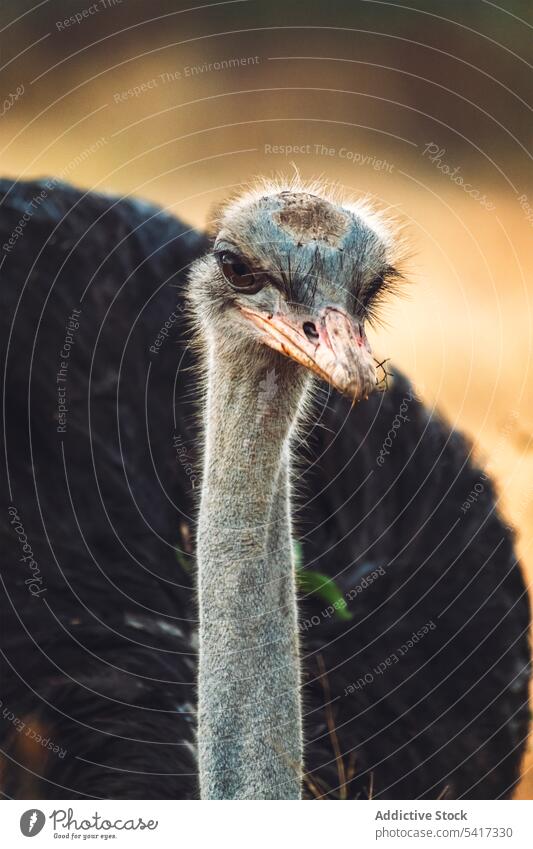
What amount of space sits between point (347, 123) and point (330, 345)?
1.23 meters

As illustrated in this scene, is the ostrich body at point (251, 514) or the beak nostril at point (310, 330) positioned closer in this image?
the beak nostril at point (310, 330)

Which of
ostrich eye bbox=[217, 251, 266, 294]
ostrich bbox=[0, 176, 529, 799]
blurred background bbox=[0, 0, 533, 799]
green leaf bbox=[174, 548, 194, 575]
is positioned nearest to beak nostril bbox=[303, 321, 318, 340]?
ostrich eye bbox=[217, 251, 266, 294]

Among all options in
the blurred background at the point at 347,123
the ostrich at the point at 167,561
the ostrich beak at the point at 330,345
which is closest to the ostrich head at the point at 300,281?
the ostrich beak at the point at 330,345

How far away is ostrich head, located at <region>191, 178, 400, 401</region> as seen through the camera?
154 cm

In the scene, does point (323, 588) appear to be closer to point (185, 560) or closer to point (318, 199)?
point (185, 560)

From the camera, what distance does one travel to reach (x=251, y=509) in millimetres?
1824

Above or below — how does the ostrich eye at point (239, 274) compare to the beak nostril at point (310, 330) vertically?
above

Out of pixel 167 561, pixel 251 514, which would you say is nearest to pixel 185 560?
pixel 167 561

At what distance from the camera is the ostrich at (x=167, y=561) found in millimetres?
2529

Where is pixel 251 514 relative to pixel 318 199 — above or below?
below

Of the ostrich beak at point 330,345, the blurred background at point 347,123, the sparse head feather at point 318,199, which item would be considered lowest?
the ostrich beak at point 330,345

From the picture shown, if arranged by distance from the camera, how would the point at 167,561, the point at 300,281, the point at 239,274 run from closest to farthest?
the point at 300,281 < the point at 239,274 < the point at 167,561

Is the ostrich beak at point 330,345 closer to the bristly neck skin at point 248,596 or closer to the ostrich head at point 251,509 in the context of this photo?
the ostrich head at point 251,509

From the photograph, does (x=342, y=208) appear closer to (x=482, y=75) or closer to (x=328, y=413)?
(x=482, y=75)
